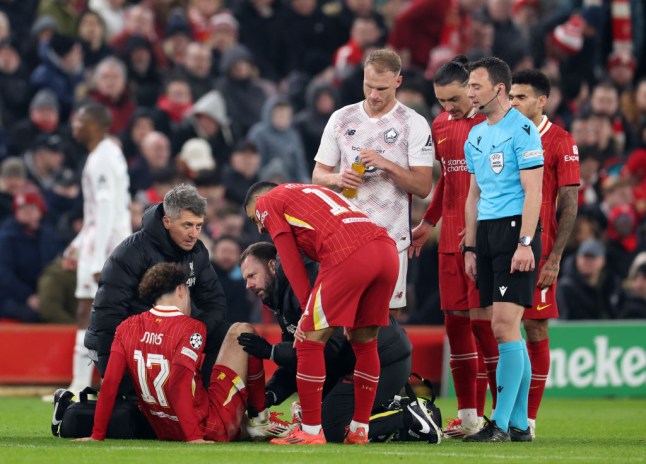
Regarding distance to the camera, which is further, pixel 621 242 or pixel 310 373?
pixel 621 242

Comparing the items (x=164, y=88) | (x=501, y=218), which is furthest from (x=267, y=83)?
(x=501, y=218)

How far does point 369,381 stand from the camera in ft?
28.0

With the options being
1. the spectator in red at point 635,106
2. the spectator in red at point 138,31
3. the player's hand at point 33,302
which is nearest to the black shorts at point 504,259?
the player's hand at point 33,302

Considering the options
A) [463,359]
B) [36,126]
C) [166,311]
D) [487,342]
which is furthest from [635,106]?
[166,311]

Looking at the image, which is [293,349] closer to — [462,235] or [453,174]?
[462,235]

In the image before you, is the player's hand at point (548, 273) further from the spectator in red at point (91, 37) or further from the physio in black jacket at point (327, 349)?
the spectator in red at point (91, 37)

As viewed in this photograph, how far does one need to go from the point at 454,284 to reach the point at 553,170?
1.06 metres

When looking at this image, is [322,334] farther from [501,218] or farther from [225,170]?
[225,170]

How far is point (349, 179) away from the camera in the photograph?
9359 millimetres

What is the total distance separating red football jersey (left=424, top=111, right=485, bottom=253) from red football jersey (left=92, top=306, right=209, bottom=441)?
2.16m

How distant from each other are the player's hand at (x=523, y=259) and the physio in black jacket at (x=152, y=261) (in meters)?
2.08

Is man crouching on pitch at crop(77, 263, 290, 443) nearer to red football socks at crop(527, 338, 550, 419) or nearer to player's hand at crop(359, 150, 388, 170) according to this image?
player's hand at crop(359, 150, 388, 170)

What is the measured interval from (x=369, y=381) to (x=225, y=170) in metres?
8.52

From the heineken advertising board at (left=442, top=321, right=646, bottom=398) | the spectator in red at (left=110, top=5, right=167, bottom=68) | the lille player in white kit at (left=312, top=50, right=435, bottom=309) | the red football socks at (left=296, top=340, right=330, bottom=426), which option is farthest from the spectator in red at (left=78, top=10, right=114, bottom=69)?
the red football socks at (left=296, top=340, right=330, bottom=426)
